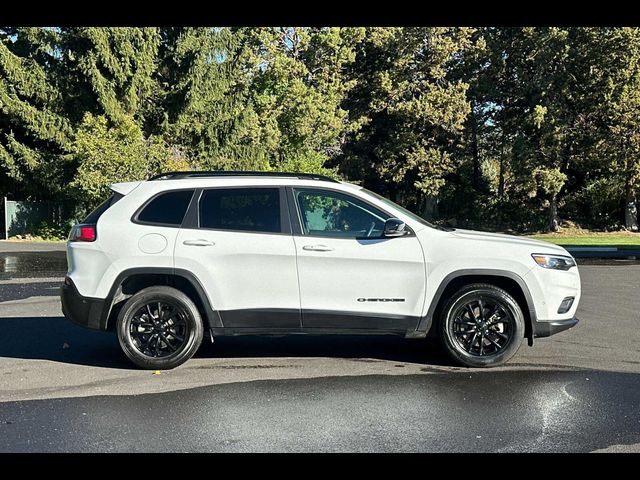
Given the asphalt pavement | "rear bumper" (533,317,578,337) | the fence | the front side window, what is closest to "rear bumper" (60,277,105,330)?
the asphalt pavement

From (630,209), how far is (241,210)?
3529 centimetres

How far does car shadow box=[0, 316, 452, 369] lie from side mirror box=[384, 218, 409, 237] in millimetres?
1363

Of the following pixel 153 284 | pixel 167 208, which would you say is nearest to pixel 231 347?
pixel 153 284

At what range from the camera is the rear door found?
652 centimetres

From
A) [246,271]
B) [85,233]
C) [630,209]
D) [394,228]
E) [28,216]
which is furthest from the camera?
[630,209]

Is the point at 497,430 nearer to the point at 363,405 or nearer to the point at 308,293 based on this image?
the point at 363,405

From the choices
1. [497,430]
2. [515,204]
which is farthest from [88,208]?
[497,430]

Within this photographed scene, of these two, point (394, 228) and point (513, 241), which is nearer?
point (394, 228)

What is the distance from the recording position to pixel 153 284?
678 cm

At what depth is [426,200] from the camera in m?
42.8

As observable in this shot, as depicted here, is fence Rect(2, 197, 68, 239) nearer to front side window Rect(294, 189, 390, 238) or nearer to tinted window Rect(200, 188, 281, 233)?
tinted window Rect(200, 188, 281, 233)

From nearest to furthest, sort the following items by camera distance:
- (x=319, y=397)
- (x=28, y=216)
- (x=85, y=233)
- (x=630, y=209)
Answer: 1. (x=319, y=397)
2. (x=85, y=233)
3. (x=28, y=216)
4. (x=630, y=209)

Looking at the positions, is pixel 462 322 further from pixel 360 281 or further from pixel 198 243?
pixel 198 243

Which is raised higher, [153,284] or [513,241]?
[513,241]
